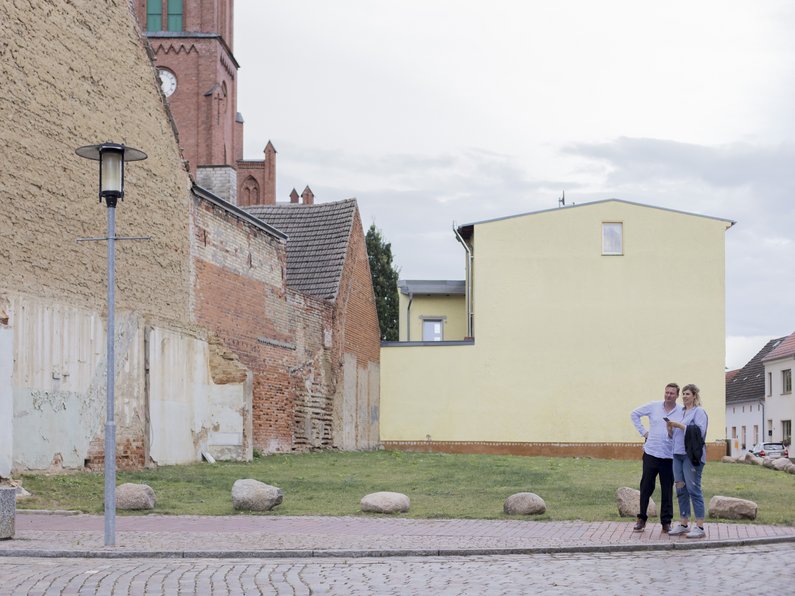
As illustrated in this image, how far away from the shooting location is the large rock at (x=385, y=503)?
49.4ft

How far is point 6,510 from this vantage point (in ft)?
38.3

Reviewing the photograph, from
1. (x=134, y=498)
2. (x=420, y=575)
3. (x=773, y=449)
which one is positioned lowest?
(x=773, y=449)

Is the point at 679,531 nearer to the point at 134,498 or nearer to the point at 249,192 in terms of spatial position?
the point at 134,498

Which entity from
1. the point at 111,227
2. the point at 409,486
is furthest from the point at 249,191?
the point at 111,227

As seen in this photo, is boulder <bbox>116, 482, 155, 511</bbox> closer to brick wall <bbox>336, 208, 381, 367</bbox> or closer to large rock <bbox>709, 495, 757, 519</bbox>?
large rock <bbox>709, 495, 757, 519</bbox>

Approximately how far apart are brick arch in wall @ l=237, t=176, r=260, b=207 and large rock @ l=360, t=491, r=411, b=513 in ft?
214

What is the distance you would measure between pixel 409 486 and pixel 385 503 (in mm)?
4953

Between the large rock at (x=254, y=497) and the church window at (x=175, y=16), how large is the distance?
57.3m

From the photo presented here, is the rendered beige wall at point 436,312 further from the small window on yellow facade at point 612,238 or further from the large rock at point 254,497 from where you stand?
the large rock at point 254,497

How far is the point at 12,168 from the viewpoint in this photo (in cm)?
1816

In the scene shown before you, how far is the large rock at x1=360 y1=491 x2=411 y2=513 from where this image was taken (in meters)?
15.1

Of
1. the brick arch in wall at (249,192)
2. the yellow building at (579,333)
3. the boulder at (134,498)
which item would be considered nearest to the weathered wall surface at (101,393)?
the boulder at (134,498)

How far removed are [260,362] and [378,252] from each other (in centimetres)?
4197

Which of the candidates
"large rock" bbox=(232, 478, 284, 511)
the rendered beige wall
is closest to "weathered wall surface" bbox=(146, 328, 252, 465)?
"large rock" bbox=(232, 478, 284, 511)
